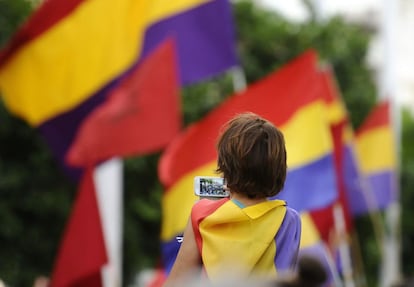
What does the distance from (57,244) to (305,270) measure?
12.3 metres

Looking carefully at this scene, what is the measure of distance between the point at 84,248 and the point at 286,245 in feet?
17.5

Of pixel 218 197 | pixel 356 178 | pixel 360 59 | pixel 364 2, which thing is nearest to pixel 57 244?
pixel 356 178

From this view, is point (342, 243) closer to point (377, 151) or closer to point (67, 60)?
point (377, 151)

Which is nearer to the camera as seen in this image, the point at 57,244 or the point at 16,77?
the point at 16,77

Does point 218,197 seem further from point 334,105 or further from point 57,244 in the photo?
point 57,244

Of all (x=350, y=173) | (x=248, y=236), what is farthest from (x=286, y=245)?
(x=350, y=173)

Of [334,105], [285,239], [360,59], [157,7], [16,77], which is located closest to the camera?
[285,239]

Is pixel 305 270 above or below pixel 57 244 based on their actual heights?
above

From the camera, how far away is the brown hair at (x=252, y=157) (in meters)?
3.82

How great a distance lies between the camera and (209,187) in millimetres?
4008

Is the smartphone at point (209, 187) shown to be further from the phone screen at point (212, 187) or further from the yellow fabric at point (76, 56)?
the yellow fabric at point (76, 56)

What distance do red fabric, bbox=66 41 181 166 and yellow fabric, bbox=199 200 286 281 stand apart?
612 centimetres

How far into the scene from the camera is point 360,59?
68.8 ft

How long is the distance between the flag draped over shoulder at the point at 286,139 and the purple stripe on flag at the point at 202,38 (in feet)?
4.40
